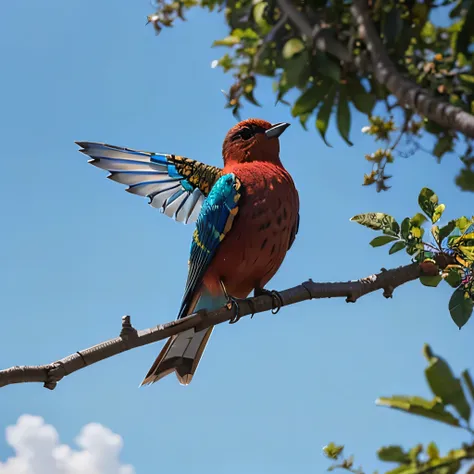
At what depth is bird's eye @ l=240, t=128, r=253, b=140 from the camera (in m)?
4.36

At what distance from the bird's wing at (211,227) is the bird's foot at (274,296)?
336 mm

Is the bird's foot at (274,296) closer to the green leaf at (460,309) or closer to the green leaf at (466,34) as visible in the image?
the green leaf at (460,309)

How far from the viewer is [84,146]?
4.07 metres

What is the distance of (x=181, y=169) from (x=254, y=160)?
47cm

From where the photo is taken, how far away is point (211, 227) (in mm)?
3961

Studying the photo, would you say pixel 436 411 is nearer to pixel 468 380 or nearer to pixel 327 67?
pixel 468 380

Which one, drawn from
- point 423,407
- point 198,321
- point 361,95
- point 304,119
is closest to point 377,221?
point 198,321

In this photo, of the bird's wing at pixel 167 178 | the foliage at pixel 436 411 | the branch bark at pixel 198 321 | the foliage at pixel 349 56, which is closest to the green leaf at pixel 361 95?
the foliage at pixel 349 56

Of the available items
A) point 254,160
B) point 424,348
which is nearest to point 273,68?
point 424,348

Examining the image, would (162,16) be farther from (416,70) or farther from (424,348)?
(424,348)

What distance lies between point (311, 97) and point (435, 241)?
63.9 inches

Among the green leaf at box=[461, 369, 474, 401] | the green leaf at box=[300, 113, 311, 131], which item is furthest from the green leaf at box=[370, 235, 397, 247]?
the green leaf at box=[461, 369, 474, 401]

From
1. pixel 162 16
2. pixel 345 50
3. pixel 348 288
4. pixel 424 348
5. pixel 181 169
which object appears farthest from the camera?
pixel 181 169

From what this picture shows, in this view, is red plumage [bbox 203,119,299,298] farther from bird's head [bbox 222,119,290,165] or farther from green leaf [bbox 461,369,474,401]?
green leaf [bbox 461,369,474,401]
